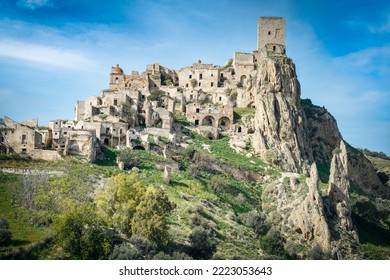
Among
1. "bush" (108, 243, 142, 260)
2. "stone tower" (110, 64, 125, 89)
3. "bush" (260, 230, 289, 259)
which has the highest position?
"stone tower" (110, 64, 125, 89)

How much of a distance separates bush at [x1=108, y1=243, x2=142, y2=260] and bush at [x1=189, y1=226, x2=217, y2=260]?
4870 millimetres

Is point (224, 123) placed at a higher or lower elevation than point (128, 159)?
higher

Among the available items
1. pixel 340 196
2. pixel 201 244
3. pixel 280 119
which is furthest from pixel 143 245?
pixel 280 119

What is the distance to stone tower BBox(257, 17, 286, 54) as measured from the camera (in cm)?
4972

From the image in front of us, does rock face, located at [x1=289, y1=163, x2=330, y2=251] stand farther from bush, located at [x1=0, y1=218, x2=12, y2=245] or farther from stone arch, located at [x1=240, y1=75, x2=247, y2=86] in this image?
stone arch, located at [x1=240, y1=75, x2=247, y2=86]

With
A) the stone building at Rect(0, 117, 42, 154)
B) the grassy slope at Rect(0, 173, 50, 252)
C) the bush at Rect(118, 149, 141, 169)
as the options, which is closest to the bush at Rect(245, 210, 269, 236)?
the bush at Rect(118, 149, 141, 169)

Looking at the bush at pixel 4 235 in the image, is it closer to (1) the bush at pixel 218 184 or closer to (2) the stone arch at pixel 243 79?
(1) the bush at pixel 218 184

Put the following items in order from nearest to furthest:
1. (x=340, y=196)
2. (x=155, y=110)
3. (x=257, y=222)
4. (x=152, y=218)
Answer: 1. (x=152, y=218)
2. (x=257, y=222)
3. (x=340, y=196)
4. (x=155, y=110)

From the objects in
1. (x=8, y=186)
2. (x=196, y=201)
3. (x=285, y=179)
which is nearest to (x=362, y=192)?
(x=285, y=179)

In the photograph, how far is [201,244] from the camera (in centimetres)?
2600

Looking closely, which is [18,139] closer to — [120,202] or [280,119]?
[120,202]

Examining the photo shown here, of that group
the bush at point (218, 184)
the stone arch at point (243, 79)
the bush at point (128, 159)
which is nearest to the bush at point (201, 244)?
the bush at point (218, 184)

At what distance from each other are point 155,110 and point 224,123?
18.8ft

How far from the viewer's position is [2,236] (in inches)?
783
